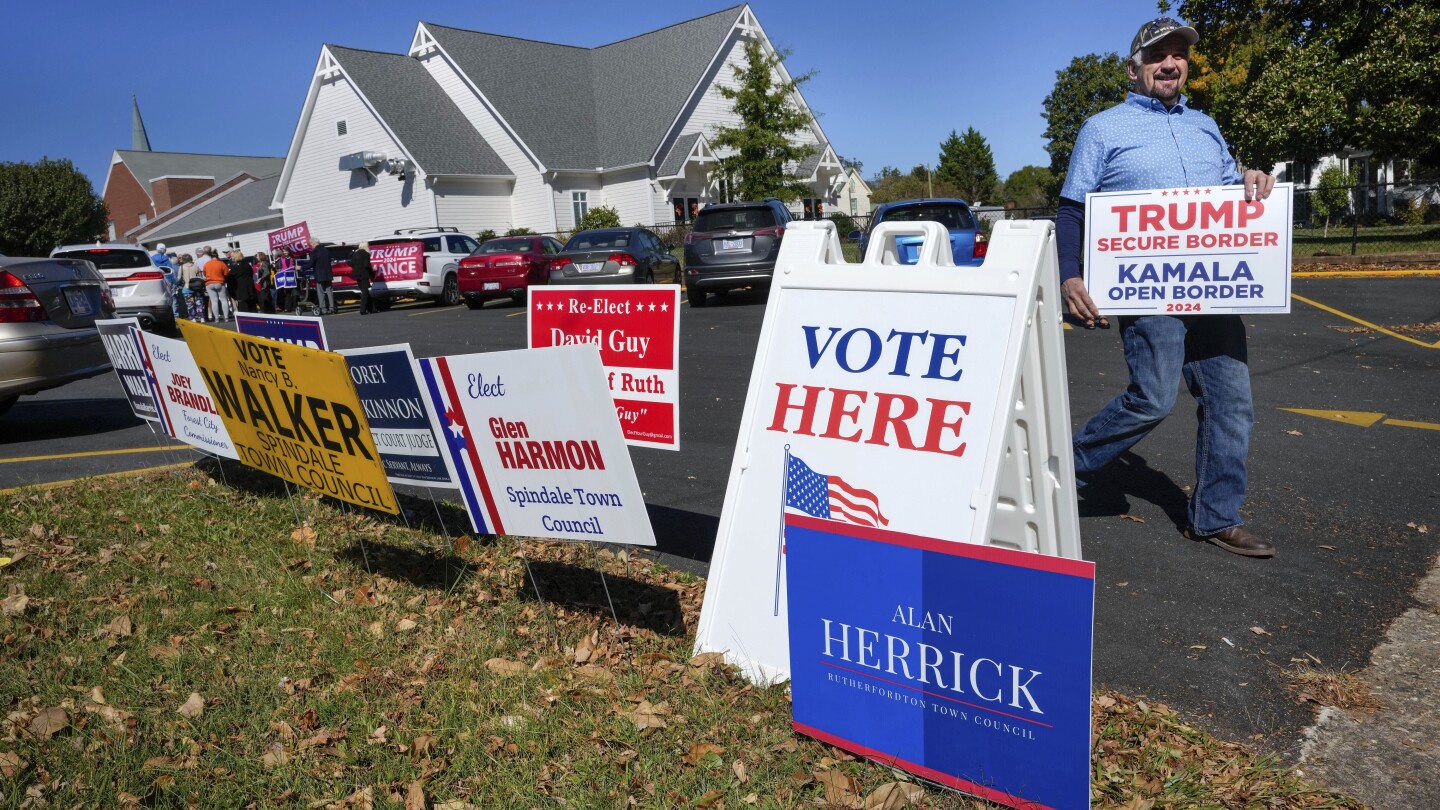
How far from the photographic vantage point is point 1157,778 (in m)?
2.80

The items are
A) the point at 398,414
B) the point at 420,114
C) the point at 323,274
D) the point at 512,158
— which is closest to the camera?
the point at 398,414

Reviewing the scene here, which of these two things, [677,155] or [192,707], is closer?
[192,707]

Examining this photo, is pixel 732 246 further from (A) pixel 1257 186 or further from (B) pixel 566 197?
(B) pixel 566 197

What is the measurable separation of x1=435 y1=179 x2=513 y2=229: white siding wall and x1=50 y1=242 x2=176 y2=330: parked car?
59.1 feet

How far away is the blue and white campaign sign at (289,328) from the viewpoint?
527 cm

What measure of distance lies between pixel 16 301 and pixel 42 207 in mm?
66464

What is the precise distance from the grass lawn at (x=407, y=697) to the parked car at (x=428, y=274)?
19429 millimetres

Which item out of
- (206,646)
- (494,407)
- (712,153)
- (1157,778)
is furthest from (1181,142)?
(712,153)

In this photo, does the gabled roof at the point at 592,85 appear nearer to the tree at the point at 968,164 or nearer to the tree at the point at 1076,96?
the tree at the point at 1076,96

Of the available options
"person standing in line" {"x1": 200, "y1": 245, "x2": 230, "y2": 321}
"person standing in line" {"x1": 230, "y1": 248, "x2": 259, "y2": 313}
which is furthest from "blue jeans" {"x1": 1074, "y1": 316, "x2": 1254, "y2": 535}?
"person standing in line" {"x1": 200, "y1": 245, "x2": 230, "y2": 321}

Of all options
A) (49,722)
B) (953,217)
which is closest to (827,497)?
(49,722)

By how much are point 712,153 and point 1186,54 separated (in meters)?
37.1

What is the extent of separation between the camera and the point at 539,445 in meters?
3.64

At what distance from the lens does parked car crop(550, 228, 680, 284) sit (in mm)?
19859
